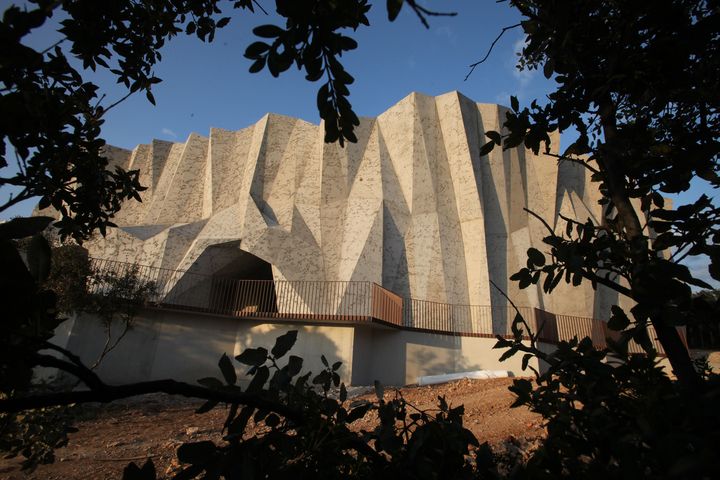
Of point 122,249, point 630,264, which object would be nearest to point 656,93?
point 630,264

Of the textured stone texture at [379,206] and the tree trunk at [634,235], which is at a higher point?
the textured stone texture at [379,206]

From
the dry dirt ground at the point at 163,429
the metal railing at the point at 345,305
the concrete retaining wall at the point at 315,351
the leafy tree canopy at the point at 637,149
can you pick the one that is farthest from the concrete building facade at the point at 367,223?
the leafy tree canopy at the point at 637,149

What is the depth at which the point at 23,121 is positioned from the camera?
136 cm

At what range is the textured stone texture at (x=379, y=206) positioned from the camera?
63.9 feet

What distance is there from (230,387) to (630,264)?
160 centimetres

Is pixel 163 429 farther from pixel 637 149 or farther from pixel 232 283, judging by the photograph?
pixel 637 149

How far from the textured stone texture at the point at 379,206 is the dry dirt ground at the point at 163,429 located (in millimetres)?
8135

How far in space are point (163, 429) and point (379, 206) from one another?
13870 mm

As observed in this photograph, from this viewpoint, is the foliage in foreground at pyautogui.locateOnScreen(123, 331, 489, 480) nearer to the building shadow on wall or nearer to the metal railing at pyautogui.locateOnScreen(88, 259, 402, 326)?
the building shadow on wall

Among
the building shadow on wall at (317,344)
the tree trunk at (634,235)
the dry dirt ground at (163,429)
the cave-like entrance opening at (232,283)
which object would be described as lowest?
the dry dirt ground at (163,429)

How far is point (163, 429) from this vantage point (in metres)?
9.15

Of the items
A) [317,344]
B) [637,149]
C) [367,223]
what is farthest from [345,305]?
[637,149]

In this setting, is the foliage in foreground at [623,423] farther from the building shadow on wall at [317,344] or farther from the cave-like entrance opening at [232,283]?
the cave-like entrance opening at [232,283]

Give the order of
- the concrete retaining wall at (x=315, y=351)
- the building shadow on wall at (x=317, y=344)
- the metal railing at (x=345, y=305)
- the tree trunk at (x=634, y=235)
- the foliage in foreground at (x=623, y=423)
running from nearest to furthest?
the foliage in foreground at (x=623, y=423) < the tree trunk at (x=634, y=235) < the building shadow on wall at (x=317, y=344) < the concrete retaining wall at (x=315, y=351) < the metal railing at (x=345, y=305)
